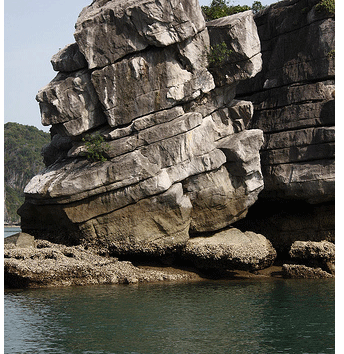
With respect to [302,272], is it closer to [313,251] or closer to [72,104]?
[313,251]

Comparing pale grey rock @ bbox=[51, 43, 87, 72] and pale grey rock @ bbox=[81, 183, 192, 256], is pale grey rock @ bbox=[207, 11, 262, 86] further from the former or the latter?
pale grey rock @ bbox=[51, 43, 87, 72]

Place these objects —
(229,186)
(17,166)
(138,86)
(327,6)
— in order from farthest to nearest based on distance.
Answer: (17,166) < (327,6) < (229,186) < (138,86)

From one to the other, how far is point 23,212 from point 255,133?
12976 mm

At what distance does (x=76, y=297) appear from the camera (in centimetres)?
2323

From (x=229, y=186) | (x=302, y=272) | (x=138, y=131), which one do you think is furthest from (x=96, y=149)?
(x=302, y=272)

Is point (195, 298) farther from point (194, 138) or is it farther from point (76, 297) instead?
point (194, 138)

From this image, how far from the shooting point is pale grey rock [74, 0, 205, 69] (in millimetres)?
27453

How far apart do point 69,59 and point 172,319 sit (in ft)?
50.5

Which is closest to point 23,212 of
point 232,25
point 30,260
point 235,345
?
point 30,260

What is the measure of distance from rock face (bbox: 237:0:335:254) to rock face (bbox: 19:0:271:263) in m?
3.01

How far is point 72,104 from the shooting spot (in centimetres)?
2859

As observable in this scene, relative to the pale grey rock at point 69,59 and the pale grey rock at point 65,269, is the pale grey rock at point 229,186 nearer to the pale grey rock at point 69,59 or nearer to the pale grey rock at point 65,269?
the pale grey rock at point 65,269

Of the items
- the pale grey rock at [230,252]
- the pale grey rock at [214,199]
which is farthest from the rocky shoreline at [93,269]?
the pale grey rock at [214,199]

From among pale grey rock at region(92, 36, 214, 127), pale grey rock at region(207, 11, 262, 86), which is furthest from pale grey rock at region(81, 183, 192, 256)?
pale grey rock at region(207, 11, 262, 86)
